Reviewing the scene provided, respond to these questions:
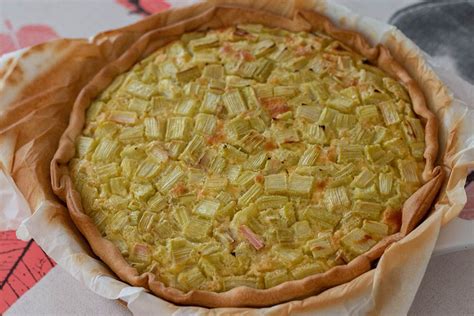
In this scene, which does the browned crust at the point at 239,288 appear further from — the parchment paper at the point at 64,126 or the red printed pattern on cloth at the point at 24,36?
the red printed pattern on cloth at the point at 24,36

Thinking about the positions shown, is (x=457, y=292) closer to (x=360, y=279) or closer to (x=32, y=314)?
(x=360, y=279)

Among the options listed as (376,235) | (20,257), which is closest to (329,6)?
(376,235)

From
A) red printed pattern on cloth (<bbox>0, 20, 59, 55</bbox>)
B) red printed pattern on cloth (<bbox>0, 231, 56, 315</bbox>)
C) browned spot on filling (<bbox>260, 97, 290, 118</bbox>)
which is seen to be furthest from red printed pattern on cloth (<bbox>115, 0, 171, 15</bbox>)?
red printed pattern on cloth (<bbox>0, 231, 56, 315</bbox>)

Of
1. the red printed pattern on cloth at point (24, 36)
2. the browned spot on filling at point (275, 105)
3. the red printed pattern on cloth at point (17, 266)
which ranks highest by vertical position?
the browned spot on filling at point (275, 105)

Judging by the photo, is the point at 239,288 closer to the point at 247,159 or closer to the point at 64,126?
the point at 247,159

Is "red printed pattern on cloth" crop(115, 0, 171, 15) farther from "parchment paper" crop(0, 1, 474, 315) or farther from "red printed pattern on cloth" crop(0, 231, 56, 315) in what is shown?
"red printed pattern on cloth" crop(0, 231, 56, 315)

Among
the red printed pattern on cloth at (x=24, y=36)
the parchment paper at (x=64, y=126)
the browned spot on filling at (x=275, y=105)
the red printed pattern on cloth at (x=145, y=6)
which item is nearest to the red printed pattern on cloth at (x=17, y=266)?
the parchment paper at (x=64, y=126)
